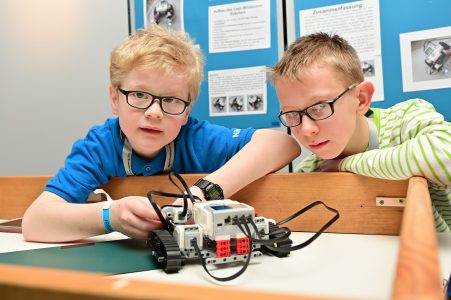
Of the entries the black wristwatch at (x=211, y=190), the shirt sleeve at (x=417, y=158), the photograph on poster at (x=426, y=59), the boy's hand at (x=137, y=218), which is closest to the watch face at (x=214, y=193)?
the black wristwatch at (x=211, y=190)

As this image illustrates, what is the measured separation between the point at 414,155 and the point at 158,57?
53 centimetres

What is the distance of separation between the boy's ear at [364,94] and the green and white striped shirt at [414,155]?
0.07 metres

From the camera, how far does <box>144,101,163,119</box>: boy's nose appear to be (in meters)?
0.78

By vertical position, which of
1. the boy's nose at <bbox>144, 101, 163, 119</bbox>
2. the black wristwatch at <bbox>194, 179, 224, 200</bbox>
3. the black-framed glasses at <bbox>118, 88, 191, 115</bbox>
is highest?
the black-framed glasses at <bbox>118, 88, 191, 115</bbox>

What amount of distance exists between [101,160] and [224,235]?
1.52ft

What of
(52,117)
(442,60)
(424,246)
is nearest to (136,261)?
(424,246)

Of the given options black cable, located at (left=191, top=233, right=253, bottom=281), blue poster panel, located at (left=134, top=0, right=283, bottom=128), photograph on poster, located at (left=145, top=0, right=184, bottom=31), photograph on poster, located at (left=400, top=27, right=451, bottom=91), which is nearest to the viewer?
black cable, located at (left=191, top=233, right=253, bottom=281)

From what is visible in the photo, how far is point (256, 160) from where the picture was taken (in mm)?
757

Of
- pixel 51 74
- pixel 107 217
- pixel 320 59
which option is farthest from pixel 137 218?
pixel 51 74

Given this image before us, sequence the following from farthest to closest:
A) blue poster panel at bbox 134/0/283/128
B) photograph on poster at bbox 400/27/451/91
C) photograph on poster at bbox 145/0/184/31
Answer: photograph on poster at bbox 145/0/184/31 < blue poster panel at bbox 134/0/283/128 < photograph on poster at bbox 400/27/451/91

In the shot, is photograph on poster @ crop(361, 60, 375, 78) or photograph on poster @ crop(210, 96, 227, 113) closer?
photograph on poster @ crop(361, 60, 375, 78)

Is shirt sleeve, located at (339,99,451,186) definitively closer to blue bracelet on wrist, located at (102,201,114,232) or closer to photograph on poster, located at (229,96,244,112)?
blue bracelet on wrist, located at (102,201,114,232)

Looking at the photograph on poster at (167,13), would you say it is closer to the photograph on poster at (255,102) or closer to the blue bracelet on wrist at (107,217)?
the photograph on poster at (255,102)

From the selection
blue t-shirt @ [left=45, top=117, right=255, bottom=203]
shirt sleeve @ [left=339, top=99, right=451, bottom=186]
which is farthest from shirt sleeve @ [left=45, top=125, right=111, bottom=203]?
shirt sleeve @ [left=339, top=99, right=451, bottom=186]
